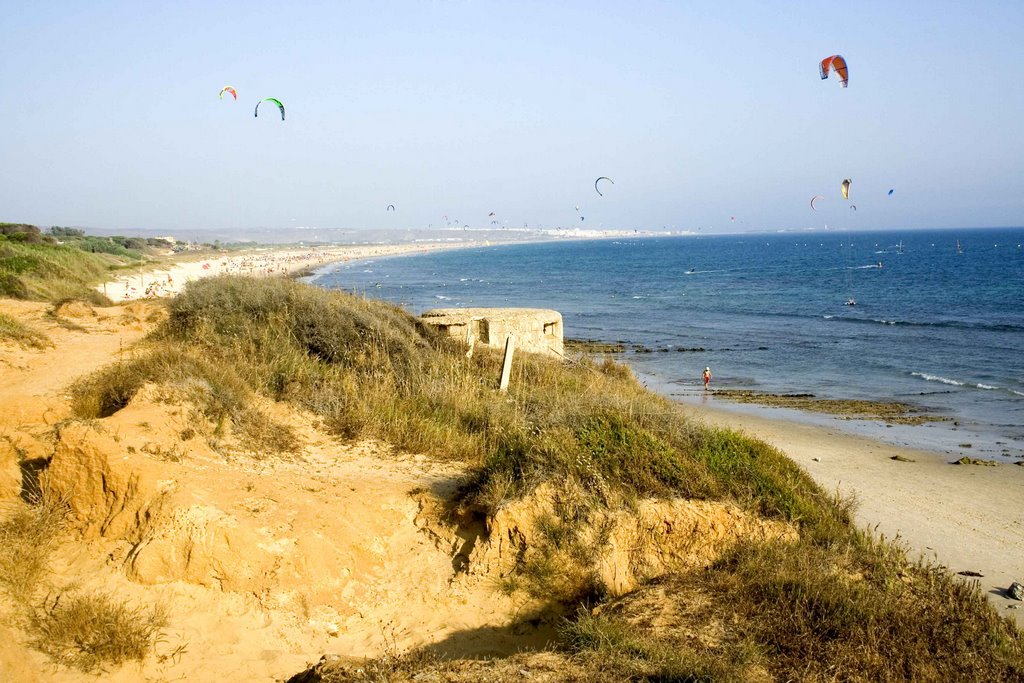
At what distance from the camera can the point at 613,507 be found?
638 cm

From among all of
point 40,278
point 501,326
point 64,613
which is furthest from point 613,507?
point 40,278

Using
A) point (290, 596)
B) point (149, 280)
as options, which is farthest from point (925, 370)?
point (149, 280)

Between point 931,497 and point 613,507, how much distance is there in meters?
7.93

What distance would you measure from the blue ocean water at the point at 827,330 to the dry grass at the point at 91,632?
392 inches

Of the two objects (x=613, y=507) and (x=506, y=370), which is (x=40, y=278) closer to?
(x=506, y=370)

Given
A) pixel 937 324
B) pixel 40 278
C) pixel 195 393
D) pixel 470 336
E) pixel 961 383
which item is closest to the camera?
pixel 195 393

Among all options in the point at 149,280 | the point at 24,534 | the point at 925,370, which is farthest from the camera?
the point at 149,280

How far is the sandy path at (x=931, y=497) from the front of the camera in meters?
9.11

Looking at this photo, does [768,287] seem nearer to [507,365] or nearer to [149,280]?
[149,280]

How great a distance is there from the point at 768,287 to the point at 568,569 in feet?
191

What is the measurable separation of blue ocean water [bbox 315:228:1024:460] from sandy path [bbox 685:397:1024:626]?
5.20 ft

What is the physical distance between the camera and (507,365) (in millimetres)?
10953

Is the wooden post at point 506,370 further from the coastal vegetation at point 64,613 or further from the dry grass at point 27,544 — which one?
the coastal vegetation at point 64,613

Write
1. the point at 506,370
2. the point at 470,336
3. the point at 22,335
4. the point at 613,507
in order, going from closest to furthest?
1. the point at 613,507
2. the point at 22,335
3. the point at 506,370
4. the point at 470,336
